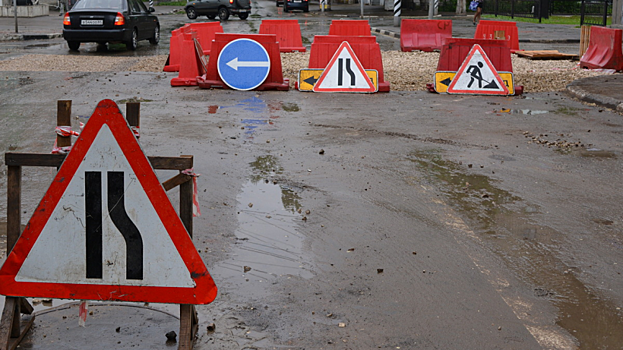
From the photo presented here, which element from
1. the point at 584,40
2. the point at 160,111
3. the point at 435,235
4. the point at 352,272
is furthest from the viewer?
the point at 584,40

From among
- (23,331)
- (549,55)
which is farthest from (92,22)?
(23,331)

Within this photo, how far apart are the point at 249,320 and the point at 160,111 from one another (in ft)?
23.8

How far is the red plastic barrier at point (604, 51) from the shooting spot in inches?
661

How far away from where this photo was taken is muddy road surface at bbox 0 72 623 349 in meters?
4.22

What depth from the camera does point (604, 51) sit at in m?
17.2

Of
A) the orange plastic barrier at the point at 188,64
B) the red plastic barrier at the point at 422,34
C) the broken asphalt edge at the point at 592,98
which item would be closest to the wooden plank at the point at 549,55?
the red plastic barrier at the point at 422,34

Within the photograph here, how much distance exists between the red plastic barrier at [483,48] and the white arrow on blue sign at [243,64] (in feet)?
10.9

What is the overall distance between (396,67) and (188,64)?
582 centimetres

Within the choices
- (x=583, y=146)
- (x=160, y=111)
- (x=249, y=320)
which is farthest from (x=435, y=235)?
(x=160, y=111)

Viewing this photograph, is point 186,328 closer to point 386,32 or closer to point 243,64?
point 243,64

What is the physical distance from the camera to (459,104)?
12.4m

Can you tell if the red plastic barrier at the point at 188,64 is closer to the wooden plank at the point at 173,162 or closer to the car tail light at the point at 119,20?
the car tail light at the point at 119,20

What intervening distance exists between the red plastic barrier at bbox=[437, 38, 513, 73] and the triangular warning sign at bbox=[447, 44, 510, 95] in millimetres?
325

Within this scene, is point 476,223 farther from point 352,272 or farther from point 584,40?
point 584,40
